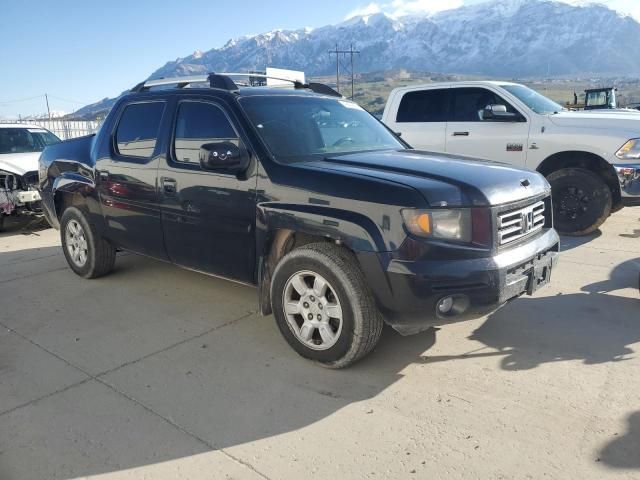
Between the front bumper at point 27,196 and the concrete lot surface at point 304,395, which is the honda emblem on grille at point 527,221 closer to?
the concrete lot surface at point 304,395

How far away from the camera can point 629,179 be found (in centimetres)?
645

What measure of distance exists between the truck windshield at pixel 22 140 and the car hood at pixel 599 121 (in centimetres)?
851

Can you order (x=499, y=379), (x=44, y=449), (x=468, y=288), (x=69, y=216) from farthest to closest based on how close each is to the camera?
(x=69, y=216) < (x=499, y=379) < (x=468, y=288) < (x=44, y=449)

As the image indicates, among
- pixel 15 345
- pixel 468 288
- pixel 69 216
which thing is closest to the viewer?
pixel 468 288

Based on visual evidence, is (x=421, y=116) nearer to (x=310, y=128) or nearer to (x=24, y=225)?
(x=310, y=128)

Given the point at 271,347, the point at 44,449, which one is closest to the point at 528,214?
the point at 271,347

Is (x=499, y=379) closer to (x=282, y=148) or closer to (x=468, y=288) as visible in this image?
(x=468, y=288)

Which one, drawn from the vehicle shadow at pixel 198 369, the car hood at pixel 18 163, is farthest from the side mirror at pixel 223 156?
the car hood at pixel 18 163

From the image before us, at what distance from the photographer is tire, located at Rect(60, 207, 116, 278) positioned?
5.31 metres

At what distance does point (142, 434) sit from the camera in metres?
2.83

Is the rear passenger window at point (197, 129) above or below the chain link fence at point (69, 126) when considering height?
below

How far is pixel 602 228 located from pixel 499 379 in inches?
203

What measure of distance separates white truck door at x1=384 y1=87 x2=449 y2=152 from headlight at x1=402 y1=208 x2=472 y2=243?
17.2 ft

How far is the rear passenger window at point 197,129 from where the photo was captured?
3914mm
